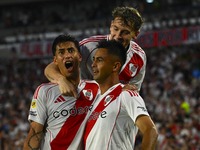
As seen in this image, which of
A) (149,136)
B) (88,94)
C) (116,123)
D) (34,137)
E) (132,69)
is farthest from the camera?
(132,69)

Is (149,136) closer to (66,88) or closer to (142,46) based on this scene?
(66,88)

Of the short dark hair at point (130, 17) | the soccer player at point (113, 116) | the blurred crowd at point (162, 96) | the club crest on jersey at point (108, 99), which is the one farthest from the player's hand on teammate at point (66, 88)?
the blurred crowd at point (162, 96)

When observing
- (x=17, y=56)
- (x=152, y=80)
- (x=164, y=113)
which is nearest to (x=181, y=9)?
(x=152, y=80)

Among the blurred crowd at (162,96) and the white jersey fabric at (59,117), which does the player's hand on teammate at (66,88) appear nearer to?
the white jersey fabric at (59,117)

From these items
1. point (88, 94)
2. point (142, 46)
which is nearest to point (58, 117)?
point (88, 94)

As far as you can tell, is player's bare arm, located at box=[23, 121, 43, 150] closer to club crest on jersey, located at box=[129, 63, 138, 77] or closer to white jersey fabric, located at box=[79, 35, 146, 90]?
white jersey fabric, located at box=[79, 35, 146, 90]

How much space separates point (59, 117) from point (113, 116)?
2.15ft

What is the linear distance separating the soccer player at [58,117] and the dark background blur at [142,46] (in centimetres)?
580

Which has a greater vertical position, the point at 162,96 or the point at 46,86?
the point at 46,86

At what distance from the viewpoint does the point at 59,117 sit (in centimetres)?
311

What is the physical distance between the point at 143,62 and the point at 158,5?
14.4 metres

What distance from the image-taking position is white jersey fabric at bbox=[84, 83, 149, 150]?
275 centimetres

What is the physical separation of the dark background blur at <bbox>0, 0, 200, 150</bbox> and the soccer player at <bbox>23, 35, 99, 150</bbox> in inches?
228

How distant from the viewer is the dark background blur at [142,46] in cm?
1009
